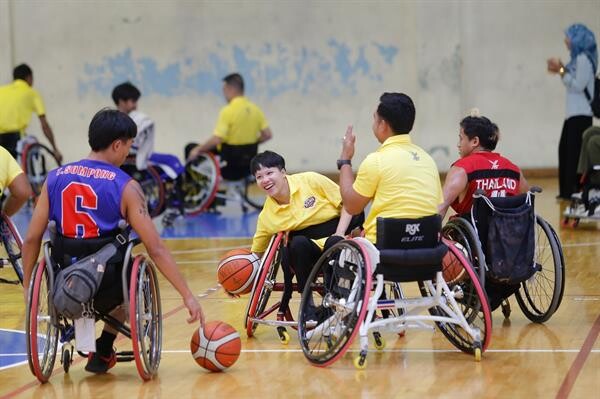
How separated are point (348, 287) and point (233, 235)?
5.82 metres

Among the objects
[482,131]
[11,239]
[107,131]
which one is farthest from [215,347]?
[11,239]

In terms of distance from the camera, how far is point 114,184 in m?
5.26

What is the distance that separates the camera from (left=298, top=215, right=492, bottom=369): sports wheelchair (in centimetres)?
530

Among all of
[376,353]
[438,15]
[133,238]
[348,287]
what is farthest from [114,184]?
[438,15]

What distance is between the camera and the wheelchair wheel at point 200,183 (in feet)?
41.6

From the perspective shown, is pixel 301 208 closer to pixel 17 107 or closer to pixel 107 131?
pixel 107 131

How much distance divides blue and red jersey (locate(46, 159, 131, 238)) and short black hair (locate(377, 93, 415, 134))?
4.11 ft

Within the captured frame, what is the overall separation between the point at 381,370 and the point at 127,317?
1.15m

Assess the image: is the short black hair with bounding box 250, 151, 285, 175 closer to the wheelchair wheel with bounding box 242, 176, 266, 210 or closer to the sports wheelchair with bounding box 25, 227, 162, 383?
the sports wheelchair with bounding box 25, 227, 162, 383

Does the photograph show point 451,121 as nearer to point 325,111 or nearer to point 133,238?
point 325,111

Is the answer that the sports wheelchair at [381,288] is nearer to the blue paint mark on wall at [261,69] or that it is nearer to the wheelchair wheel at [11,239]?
the wheelchair wheel at [11,239]

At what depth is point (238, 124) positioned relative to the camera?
12812 millimetres

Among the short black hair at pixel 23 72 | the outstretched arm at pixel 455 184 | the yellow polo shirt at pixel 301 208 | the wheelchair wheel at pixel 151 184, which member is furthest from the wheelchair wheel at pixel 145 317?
the short black hair at pixel 23 72

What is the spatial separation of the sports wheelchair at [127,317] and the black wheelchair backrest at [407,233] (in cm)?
102
